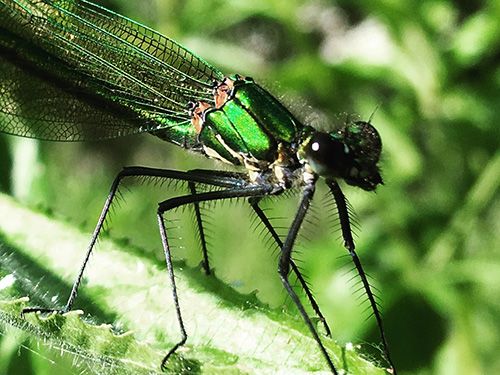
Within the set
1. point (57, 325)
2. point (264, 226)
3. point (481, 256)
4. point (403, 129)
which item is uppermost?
point (403, 129)

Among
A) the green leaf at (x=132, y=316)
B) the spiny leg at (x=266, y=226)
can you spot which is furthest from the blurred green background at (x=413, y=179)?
the green leaf at (x=132, y=316)

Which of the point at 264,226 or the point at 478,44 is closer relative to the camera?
the point at 264,226

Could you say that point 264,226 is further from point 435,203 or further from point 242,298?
point 435,203

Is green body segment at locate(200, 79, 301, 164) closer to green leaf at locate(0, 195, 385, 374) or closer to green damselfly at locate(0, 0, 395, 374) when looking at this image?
green damselfly at locate(0, 0, 395, 374)

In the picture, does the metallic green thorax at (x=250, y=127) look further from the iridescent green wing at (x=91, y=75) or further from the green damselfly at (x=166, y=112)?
the iridescent green wing at (x=91, y=75)

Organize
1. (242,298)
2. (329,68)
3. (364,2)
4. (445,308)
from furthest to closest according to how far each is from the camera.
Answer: (329,68)
(364,2)
(445,308)
(242,298)

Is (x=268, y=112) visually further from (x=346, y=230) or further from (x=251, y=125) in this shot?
(x=346, y=230)

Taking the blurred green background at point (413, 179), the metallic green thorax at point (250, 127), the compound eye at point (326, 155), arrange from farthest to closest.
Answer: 1. the blurred green background at point (413, 179)
2. the metallic green thorax at point (250, 127)
3. the compound eye at point (326, 155)

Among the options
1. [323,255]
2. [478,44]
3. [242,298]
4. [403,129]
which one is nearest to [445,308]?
[323,255]
